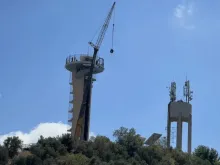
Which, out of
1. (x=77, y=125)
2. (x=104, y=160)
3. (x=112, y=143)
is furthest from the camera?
(x=77, y=125)

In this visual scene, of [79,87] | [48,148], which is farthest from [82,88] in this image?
[48,148]

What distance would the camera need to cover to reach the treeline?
71.9 m

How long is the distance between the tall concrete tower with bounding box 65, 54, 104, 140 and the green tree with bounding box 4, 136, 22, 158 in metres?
25.2

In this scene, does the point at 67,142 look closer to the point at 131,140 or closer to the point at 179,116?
the point at 131,140

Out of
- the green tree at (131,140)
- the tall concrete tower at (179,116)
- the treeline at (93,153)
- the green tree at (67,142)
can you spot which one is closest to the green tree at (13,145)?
the treeline at (93,153)

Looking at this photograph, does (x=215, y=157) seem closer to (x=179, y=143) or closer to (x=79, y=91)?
(x=179, y=143)

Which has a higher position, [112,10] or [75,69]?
[112,10]

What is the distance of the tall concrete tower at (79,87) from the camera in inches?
4250

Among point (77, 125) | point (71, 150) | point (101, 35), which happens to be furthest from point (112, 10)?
point (71, 150)

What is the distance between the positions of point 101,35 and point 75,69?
40.2 feet

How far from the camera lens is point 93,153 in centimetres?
8131

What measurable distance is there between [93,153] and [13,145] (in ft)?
44.4

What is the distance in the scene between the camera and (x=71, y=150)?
270ft

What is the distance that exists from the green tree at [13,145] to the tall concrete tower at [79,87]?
82.8ft
